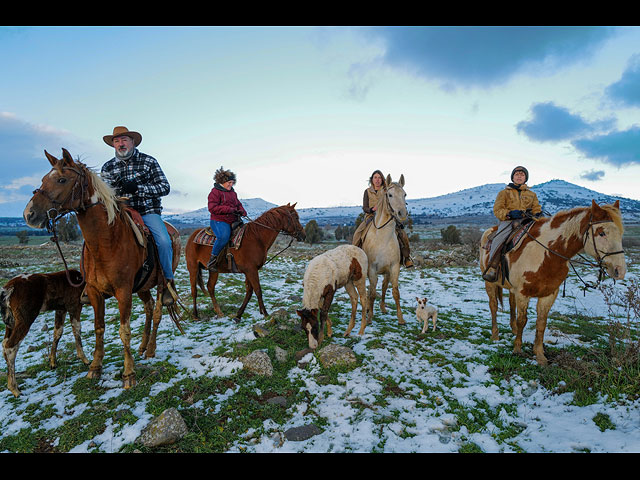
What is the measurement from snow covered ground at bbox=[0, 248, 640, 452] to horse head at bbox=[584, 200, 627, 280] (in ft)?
5.94

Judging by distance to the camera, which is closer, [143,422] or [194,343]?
[143,422]

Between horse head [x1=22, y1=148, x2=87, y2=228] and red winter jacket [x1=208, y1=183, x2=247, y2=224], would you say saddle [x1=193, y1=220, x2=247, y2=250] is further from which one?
horse head [x1=22, y1=148, x2=87, y2=228]

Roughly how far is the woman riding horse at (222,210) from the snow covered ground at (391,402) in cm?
198

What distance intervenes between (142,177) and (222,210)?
2.05 metres

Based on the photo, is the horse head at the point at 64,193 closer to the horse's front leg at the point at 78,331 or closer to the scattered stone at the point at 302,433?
the horse's front leg at the point at 78,331

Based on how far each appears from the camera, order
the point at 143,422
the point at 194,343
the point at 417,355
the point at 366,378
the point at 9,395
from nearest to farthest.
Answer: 1. the point at 143,422
2. the point at 9,395
3. the point at 366,378
4. the point at 417,355
5. the point at 194,343

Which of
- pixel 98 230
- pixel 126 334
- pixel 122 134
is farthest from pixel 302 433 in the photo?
pixel 122 134

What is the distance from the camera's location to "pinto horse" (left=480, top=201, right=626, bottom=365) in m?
4.21

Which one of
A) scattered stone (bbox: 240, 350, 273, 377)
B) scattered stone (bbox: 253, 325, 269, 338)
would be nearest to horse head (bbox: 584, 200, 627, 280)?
scattered stone (bbox: 240, 350, 273, 377)

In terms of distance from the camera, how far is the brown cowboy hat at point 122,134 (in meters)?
5.18
